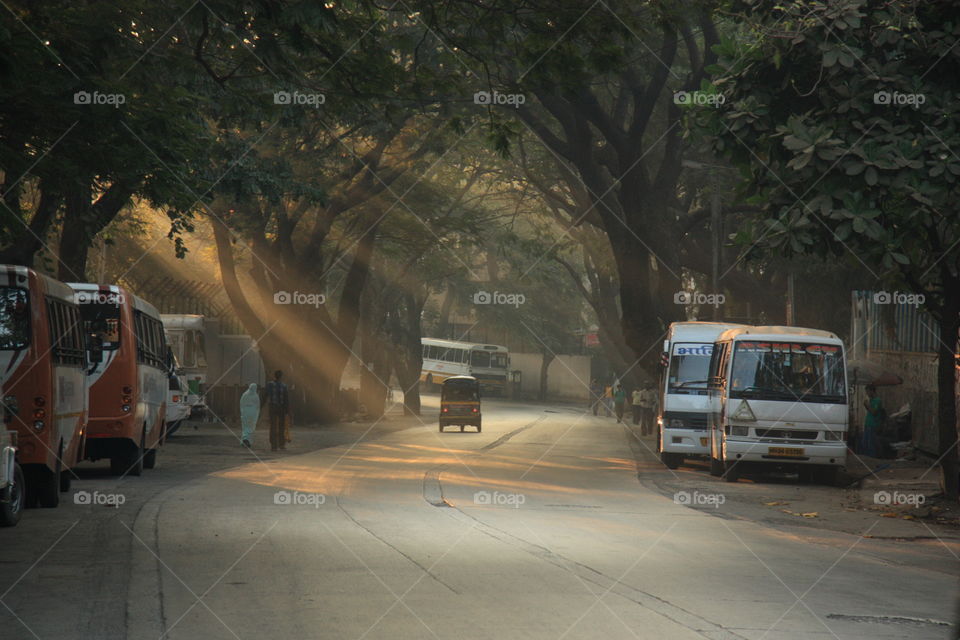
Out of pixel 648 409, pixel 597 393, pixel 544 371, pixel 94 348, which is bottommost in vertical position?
pixel 597 393

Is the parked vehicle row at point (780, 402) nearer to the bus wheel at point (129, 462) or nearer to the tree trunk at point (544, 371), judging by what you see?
the bus wheel at point (129, 462)

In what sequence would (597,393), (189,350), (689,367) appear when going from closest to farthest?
(689,367) < (189,350) < (597,393)

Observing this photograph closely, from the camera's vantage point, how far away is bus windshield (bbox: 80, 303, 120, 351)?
60.5 ft

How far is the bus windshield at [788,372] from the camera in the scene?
71.0 ft

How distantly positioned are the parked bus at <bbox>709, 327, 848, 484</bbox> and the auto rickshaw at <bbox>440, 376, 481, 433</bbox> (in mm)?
19702

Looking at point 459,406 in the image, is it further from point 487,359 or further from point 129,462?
point 487,359

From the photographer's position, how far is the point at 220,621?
773 centimetres

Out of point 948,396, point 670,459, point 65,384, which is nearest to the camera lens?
point 65,384

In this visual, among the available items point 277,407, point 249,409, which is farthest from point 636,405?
point 277,407

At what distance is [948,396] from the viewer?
17234mm

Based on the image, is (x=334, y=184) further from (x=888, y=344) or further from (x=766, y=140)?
(x=766, y=140)

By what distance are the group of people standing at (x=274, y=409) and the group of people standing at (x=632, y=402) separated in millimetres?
17230

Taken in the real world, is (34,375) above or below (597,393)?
above

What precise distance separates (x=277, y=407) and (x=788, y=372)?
37.1 ft
